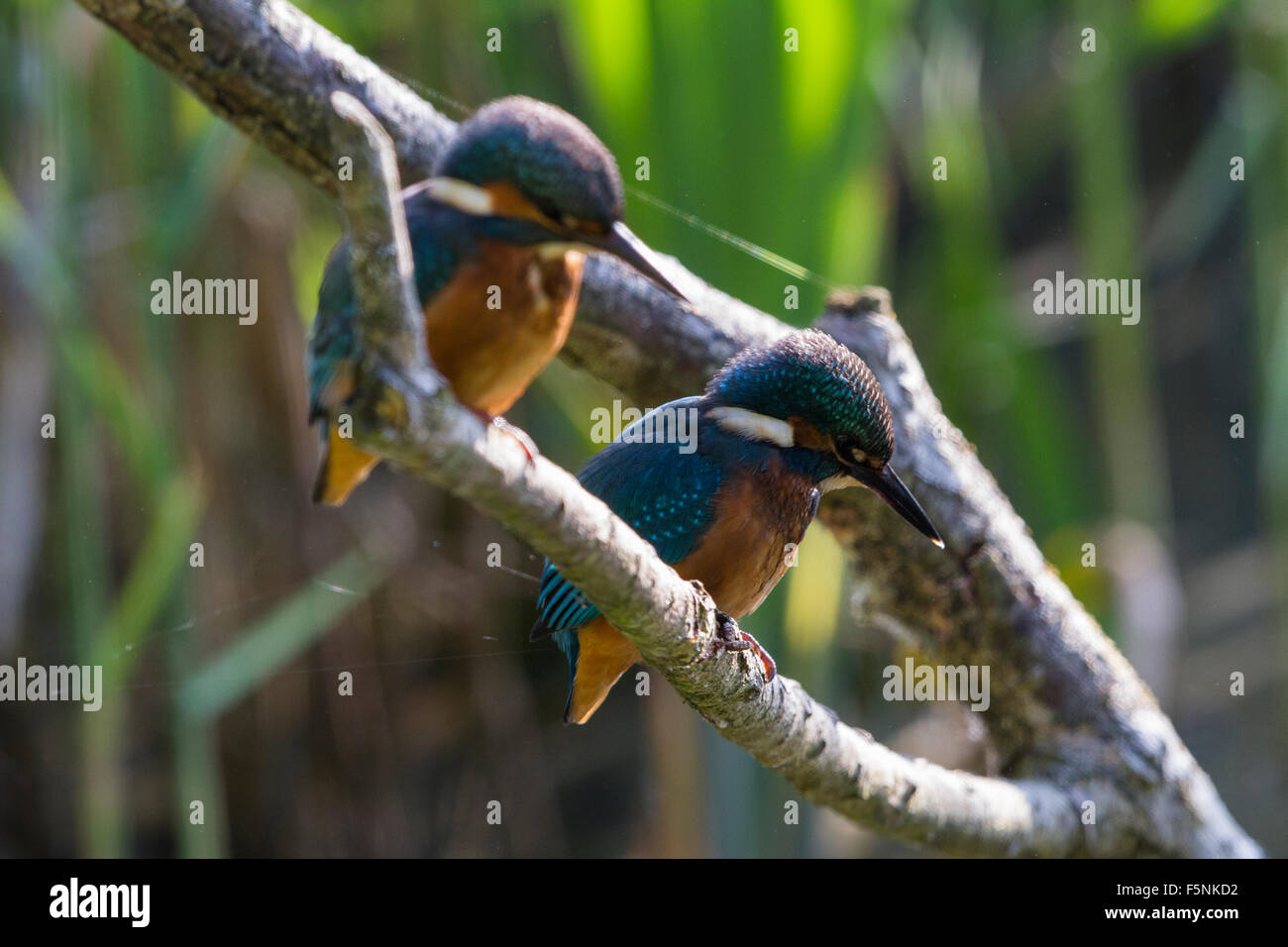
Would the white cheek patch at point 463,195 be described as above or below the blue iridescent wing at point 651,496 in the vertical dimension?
above

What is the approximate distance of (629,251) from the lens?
1419 millimetres

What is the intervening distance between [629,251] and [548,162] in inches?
5.4

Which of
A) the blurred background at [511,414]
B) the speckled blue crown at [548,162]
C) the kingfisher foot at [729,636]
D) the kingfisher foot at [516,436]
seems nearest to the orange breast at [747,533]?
the kingfisher foot at [729,636]

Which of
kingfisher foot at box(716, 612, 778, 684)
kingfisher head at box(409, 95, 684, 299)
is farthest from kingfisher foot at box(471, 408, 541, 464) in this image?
kingfisher foot at box(716, 612, 778, 684)

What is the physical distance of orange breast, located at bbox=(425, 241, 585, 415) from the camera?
1.49m

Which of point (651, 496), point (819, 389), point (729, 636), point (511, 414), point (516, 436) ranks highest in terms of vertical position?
point (511, 414)

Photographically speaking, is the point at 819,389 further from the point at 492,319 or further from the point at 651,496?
the point at 492,319

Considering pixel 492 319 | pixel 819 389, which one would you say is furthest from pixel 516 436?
pixel 819 389

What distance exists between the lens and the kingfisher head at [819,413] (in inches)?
77.2

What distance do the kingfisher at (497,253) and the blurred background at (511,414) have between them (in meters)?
1.52

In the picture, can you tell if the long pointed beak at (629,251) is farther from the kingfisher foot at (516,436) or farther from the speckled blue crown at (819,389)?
the speckled blue crown at (819,389)

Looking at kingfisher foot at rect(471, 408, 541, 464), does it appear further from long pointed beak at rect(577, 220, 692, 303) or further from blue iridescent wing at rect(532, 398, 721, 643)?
blue iridescent wing at rect(532, 398, 721, 643)

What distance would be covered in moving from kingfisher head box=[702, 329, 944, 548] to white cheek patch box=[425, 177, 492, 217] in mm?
693

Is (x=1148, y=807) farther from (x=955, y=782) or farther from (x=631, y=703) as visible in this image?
(x=631, y=703)
